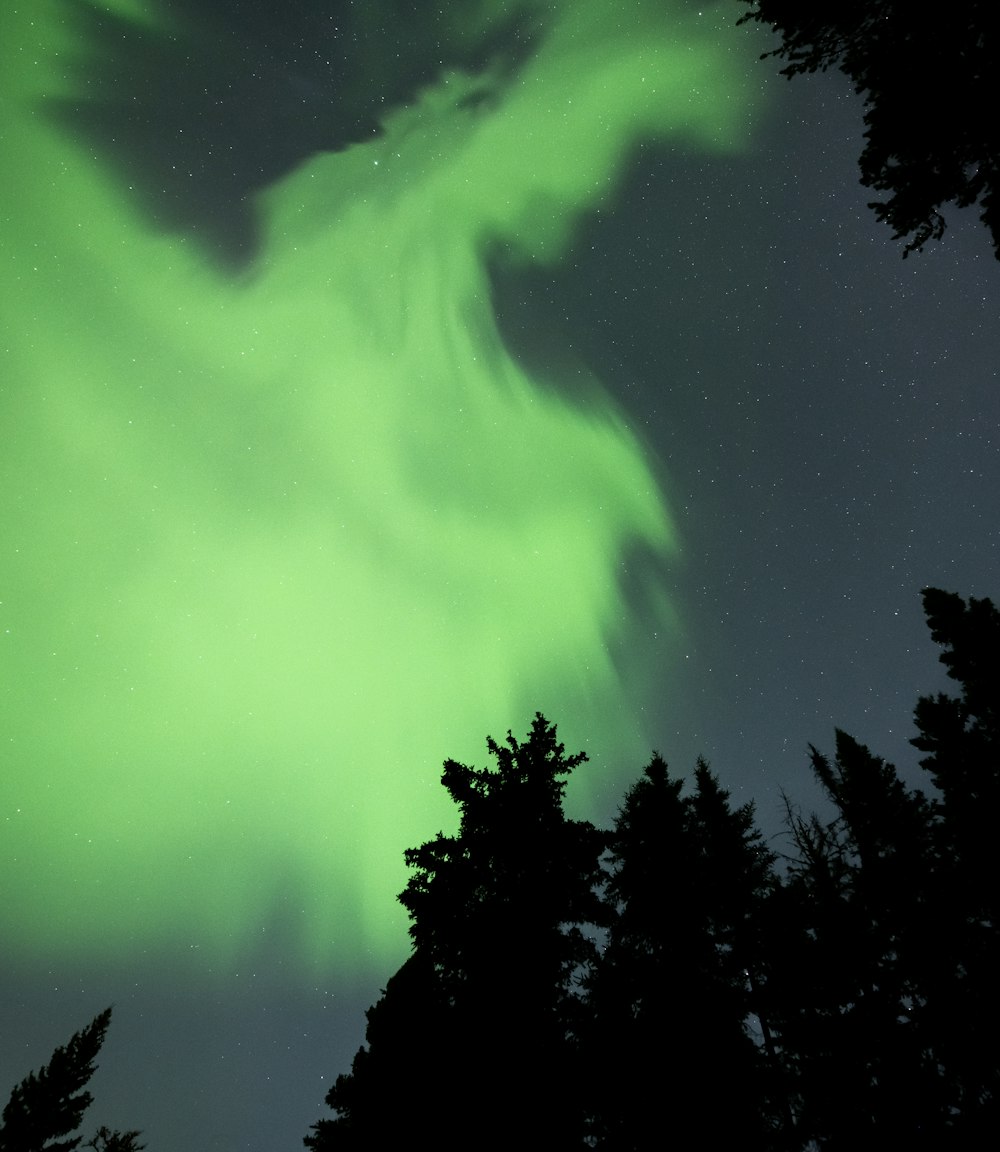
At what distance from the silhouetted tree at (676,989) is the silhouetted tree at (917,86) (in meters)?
12.1

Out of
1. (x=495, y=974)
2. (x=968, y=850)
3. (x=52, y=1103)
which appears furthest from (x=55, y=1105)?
(x=968, y=850)

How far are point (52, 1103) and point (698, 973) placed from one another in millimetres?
21397

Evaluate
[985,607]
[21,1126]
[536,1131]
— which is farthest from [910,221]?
[21,1126]

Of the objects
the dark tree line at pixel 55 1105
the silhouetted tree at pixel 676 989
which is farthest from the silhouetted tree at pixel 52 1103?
the silhouetted tree at pixel 676 989

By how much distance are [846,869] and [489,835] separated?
8.90 meters

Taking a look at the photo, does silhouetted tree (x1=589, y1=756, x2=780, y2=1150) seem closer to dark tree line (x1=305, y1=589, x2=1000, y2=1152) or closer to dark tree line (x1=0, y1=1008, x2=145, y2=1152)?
dark tree line (x1=305, y1=589, x2=1000, y2=1152)

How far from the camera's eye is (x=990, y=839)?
13.2 meters

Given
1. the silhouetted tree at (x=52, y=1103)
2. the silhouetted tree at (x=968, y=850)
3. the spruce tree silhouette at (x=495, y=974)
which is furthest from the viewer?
the silhouetted tree at (x=52, y=1103)

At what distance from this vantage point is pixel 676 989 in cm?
1120

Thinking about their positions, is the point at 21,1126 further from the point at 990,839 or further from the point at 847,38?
the point at 847,38

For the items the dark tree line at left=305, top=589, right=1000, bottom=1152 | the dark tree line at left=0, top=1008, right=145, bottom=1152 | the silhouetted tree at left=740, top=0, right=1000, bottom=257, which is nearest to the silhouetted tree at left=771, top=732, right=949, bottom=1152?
the dark tree line at left=305, top=589, right=1000, bottom=1152

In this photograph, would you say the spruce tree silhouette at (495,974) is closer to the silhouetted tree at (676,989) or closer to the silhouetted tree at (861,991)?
the silhouetted tree at (676,989)

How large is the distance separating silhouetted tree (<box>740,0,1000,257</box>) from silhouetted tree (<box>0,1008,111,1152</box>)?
31311 mm

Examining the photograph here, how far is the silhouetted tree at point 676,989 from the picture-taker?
32.9 ft
